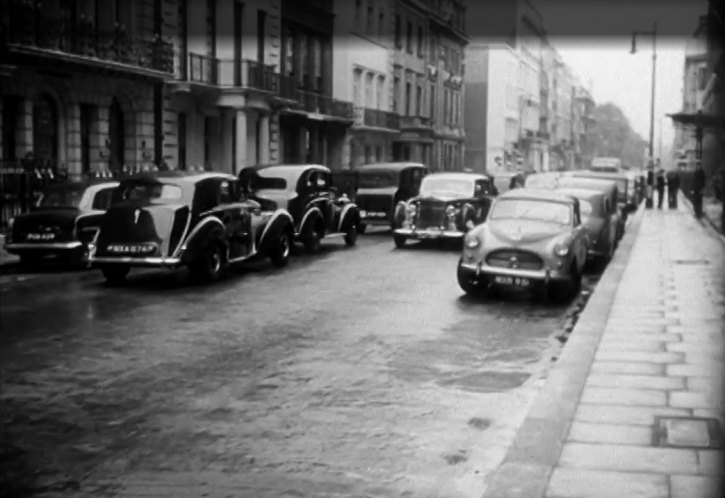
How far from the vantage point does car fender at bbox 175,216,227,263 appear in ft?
49.2

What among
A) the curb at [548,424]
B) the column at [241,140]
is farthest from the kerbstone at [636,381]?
the column at [241,140]

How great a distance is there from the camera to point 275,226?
18.1m

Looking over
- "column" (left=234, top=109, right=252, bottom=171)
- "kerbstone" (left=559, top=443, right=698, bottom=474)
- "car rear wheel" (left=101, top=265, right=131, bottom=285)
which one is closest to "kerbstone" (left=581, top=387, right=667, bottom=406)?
"kerbstone" (left=559, top=443, right=698, bottom=474)

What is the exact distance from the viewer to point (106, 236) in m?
15.1

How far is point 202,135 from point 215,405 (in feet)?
78.6

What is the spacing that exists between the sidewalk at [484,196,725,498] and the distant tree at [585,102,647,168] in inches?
25.9

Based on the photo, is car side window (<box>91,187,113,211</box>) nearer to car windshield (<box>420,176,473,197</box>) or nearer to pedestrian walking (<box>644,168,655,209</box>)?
car windshield (<box>420,176,473,197</box>)

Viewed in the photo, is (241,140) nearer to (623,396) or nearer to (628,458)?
(623,396)

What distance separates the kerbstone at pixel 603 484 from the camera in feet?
16.3

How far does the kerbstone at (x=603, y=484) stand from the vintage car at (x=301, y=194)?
14.6 m

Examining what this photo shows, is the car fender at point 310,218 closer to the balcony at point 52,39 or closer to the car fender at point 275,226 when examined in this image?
the car fender at point 275,226

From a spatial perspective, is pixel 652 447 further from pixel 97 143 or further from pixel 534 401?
pixel 97 143

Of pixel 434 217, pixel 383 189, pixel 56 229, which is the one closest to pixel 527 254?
pixel 434 217

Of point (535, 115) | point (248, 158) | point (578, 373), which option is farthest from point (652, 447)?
point (248, 158)
